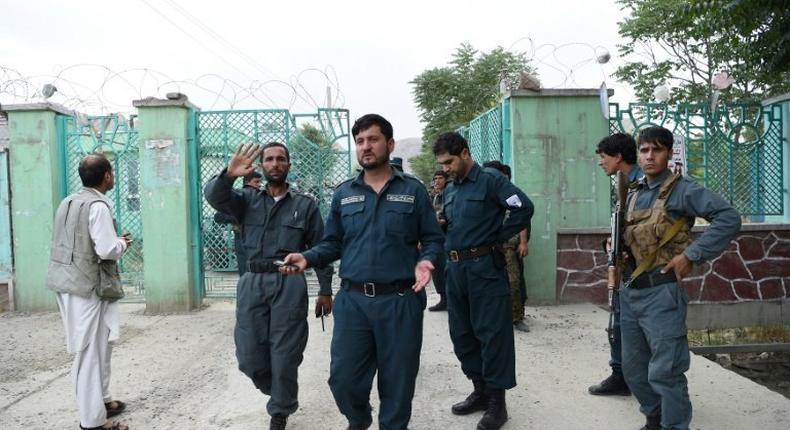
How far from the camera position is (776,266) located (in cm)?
664

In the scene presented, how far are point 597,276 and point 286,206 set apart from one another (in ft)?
14.4

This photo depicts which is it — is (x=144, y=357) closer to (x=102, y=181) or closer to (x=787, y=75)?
(x=102, y=181)

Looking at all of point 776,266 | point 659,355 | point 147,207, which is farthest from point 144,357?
point 776,266

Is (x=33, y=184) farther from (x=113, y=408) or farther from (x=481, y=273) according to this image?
(x=481, y=273)

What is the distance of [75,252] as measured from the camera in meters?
3.52

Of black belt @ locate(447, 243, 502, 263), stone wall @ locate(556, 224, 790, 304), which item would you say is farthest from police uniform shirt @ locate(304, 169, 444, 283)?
stone wall @ locate(556, 224, 790, 304)

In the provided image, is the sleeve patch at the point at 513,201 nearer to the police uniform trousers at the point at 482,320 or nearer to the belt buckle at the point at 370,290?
the police uniform trousers at the point at 482,320

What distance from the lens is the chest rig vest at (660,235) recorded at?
2998 millimetres

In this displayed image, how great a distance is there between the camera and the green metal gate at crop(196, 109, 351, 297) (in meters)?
7.04

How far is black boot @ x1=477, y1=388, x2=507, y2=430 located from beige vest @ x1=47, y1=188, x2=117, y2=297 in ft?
7.80

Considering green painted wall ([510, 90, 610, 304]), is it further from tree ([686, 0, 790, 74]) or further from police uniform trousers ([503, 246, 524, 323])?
tree ([686, 0, 790, 74])

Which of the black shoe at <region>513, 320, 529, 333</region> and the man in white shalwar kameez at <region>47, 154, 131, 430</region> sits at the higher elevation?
the man in white shalwar kameez at <region>47, 154, 131, 430</region>

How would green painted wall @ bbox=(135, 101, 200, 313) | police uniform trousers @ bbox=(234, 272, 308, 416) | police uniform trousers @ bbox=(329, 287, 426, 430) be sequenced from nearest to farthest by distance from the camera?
police uniform trousers @ bbox=(329, 287, 426, 430) < police uniform trousers @ bbox=(234, 272, 308, 416) < green painted wall @ bbox=(135, 101, 200, 313)

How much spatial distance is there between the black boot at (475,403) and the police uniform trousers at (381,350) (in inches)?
34.6
